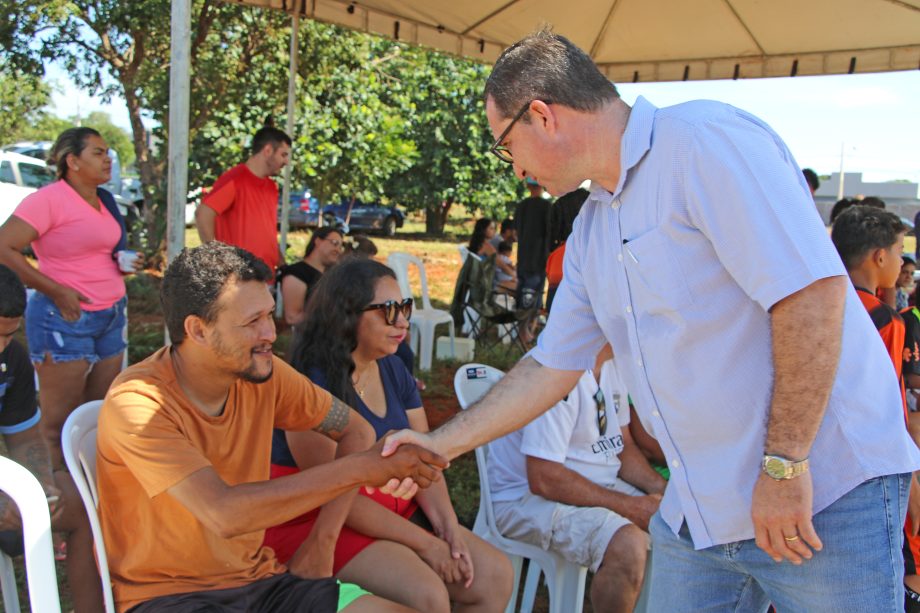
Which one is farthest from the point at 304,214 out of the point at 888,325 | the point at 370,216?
the point at 888,325

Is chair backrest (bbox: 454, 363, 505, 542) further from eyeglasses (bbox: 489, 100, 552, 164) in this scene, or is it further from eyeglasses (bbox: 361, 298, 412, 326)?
eyeglasses (bbox: 489, 100, 552, 164)

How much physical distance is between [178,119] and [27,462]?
1835mm

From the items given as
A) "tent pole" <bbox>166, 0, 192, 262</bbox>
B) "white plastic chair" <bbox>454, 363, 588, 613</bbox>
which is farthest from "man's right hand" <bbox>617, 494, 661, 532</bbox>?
"tent pole" <bbox>166, 0, 192, 262</bbox>

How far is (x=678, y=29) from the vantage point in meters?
6.88

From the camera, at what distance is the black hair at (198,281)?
2.29 metres

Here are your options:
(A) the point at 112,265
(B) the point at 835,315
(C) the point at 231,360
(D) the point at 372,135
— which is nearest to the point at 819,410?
(B) the point at 835,315

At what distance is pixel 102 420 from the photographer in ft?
7.02

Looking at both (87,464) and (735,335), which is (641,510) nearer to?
(735,335)

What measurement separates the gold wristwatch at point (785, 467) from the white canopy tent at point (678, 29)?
5194 millimetres

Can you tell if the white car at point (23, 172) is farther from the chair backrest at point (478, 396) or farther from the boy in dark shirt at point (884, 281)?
the boy in dark shirt at point (884, 281)

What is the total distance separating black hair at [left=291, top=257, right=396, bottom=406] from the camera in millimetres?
2990

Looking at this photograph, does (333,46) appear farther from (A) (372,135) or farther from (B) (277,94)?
(A) (372,135)

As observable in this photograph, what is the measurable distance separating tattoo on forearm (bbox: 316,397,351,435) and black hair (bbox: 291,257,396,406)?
199mm

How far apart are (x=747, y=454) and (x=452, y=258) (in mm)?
16761
